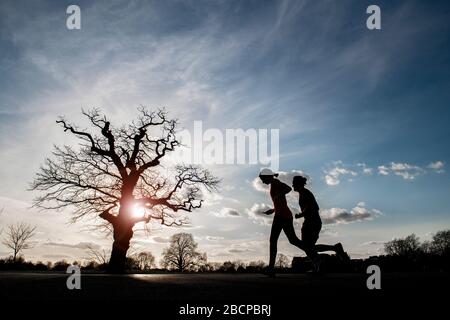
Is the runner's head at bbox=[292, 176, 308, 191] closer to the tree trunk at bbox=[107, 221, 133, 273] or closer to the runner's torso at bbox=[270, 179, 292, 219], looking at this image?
the runner's torso at bbox=[270, 179, 292, 219]

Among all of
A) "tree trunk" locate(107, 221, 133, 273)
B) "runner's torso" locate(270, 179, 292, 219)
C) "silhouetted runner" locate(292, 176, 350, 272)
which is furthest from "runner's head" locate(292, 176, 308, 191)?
"tree trunk" locate(107, 221, 133, 273)

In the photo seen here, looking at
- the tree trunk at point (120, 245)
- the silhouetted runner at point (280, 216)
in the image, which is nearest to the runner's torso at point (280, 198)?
the silhouetted runner at point (280, 216)

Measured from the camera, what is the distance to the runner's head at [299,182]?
9325 mm

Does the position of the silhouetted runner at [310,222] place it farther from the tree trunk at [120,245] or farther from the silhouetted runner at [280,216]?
the tree trunk at [120,245]

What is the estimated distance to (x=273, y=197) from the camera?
8.97m

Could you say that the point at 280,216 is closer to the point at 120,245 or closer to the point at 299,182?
the point at 299,182

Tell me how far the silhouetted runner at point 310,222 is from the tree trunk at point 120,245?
994 cm

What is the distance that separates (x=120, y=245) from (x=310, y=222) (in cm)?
1034

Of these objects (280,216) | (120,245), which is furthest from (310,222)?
(120,245)

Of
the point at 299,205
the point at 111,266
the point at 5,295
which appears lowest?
the point at 111,266

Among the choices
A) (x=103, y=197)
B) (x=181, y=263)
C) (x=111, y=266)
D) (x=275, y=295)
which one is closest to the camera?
(x=275, y=295)

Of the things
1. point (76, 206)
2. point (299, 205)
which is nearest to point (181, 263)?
point (76, 206)
